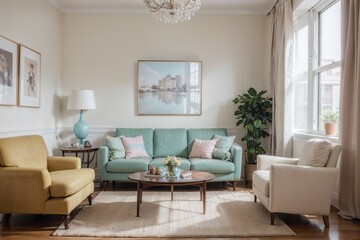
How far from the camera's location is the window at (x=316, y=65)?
4168 mm

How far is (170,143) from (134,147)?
632 millimetres

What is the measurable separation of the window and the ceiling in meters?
0.84

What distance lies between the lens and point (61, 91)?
571 centimetres

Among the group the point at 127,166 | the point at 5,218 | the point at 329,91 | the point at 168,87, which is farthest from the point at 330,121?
the point at 5,218

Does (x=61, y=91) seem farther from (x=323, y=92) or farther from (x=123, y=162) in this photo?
(x=323, y=92)

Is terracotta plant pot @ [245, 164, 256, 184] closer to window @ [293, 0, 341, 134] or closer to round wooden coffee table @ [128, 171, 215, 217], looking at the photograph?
window @ [293, 0, 341, 134]

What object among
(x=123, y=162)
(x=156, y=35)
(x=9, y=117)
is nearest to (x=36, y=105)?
(x=9, y=117)

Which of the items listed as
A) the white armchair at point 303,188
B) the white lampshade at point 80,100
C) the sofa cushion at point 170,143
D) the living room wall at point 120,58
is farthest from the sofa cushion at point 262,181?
the white lampshade at point 80,100

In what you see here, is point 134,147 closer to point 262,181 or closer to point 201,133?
point 201,133

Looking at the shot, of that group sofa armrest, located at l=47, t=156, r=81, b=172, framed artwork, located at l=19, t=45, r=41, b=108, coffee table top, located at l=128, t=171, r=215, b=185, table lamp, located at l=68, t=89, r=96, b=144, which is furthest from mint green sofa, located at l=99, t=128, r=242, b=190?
framed artwork, located at l=19, t=45, r=41, b=108

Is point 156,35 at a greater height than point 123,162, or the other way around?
point 156,35

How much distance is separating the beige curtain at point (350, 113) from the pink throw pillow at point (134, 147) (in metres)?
2.84

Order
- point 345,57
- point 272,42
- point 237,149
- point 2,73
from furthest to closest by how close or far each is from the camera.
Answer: point 272,42
point 237,149
point 2,73
point 345,57

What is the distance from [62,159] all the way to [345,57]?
3.46m
